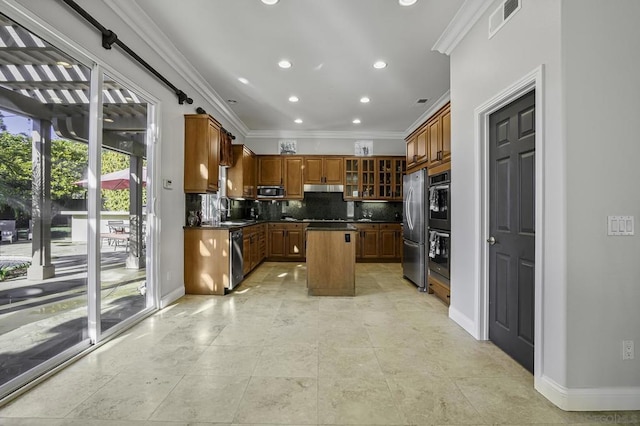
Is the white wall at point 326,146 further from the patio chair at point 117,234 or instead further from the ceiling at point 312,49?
the patio chair at point 117,234

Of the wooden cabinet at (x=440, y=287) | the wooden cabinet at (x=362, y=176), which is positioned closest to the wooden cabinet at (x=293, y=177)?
the wooden cabinet at (x=362, y=176)

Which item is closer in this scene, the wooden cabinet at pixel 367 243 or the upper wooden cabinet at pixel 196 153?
the upper wooden cabinet at pixel 196 153

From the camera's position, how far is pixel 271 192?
280 inches

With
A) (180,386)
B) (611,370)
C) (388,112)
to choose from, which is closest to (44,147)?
(180,386)

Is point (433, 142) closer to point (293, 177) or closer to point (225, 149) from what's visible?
point (225, 149)

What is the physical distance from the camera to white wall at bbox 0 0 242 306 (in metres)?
2.11

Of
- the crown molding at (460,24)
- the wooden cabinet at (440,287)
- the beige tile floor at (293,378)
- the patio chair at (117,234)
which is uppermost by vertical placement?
the crown molding at (460,24)

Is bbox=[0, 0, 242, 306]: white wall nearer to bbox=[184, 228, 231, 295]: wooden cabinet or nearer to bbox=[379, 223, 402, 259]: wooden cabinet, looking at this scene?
bbox=[184, 228, 231, 295]: wooden cabinet

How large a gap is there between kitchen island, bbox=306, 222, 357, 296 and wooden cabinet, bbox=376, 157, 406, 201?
10.6ft

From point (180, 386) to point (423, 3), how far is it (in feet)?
12.0

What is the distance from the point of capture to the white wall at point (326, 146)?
7.38 metres

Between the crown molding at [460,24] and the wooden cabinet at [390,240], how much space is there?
4120mm

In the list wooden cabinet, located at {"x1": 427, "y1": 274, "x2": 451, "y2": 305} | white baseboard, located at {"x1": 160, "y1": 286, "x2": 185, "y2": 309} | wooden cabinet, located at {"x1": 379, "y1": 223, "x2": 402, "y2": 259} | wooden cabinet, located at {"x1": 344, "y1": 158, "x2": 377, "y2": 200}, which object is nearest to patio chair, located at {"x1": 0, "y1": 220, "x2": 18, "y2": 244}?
white baseboard, located at {"x1": 160, "y1": 286, "x2": 185, "y2": 309}

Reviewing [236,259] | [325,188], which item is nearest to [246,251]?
[236,259]
